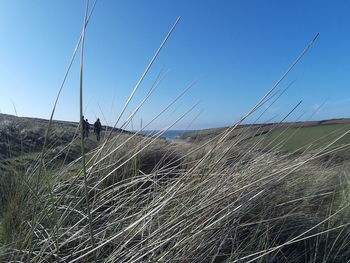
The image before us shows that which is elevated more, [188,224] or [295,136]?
[295,136]

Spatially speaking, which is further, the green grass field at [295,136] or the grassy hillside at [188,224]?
the green grass field at [295,136]

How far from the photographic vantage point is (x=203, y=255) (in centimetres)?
119

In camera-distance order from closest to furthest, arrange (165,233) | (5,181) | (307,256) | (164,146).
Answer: (165,233)
(307,256)
(5,181)
(164,146)

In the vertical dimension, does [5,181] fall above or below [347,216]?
above

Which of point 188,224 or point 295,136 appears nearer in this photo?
point 188,224

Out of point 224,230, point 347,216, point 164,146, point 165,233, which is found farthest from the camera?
point 164,146

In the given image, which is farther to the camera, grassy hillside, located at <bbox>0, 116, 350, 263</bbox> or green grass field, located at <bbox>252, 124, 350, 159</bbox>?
green grass field, located at <bbox>252, 124, 350, 159</bbox>

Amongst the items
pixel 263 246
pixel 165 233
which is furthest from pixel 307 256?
pixel 165 233

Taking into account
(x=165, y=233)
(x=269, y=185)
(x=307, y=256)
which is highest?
(x=269, y=185)

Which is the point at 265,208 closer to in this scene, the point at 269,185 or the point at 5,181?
the point at 269,185

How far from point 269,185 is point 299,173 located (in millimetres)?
967

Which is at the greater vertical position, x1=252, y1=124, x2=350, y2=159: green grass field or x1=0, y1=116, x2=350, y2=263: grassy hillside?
x1=252, y1=124, x2=350, y2=159: green grass field

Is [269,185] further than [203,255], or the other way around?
[269,185]

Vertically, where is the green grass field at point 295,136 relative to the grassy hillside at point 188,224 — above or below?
above
